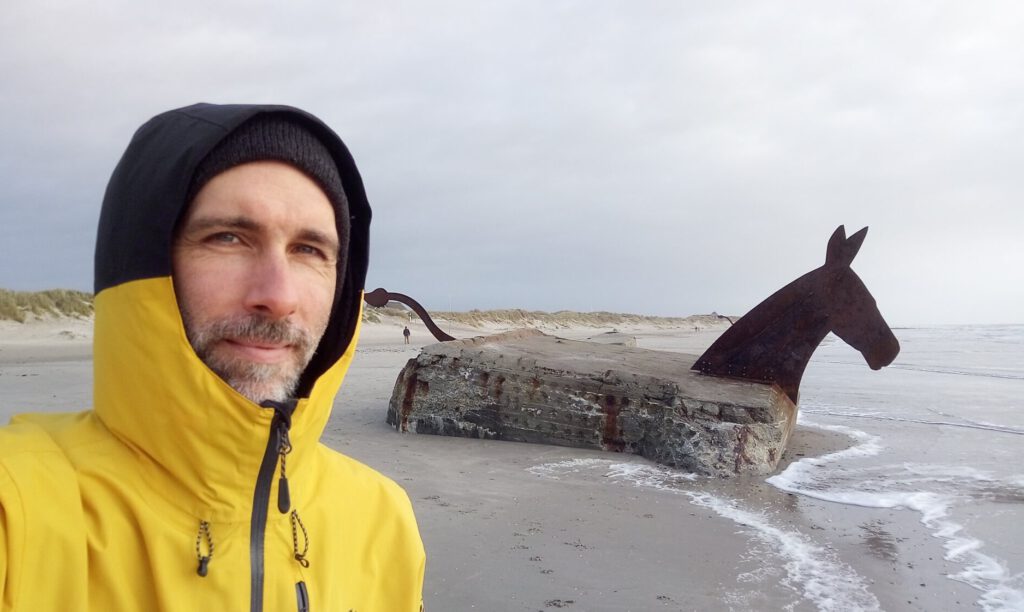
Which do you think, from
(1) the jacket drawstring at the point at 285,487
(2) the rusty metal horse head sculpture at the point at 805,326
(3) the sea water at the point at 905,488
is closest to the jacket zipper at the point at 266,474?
(1) the jacket drawstring at the point at 285,487

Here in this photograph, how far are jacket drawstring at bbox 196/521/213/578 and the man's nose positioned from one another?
368mm

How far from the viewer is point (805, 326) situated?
19.7 ft

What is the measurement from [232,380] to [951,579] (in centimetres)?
338

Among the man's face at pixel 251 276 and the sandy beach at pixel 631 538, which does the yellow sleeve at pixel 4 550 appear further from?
the sandy beach at pixel 631 538

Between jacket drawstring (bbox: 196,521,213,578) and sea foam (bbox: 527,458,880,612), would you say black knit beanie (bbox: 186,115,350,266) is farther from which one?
sea foam (bbox: 527,458,880,612)

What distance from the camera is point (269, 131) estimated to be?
133cm

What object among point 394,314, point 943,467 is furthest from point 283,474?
point 394,314

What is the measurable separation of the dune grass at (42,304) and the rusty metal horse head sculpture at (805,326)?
18540 millimetres

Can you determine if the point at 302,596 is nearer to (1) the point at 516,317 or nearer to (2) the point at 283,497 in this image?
(2) the point at 283,497

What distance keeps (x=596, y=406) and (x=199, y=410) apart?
4.73 meters

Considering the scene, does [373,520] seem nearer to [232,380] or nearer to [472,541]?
[232,380]

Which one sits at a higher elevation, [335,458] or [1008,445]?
[335,458]

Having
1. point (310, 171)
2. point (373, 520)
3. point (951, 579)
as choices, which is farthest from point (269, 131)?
point (951, 579)

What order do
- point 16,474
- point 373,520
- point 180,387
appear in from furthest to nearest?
point 373,520, point 180,387, point 16,474
